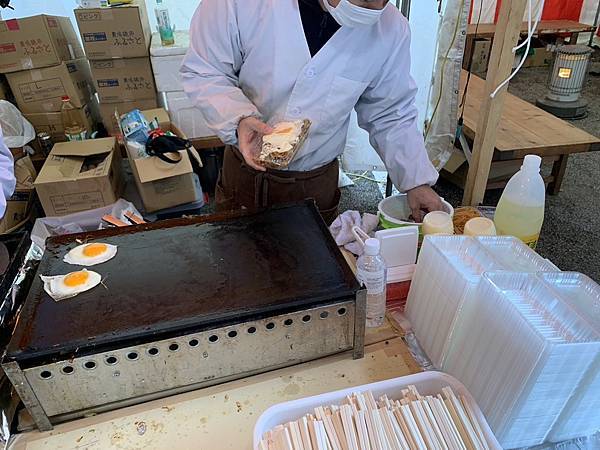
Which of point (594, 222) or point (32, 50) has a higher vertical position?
point (32, 50)

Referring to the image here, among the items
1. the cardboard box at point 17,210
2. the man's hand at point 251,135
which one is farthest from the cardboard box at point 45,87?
the man's hand at point 251,135

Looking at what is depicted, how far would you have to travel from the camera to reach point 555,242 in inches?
104

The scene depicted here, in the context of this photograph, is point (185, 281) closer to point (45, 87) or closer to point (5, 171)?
point (5, 171)

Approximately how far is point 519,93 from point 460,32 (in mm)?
2875

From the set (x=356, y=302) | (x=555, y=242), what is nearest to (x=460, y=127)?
(x=555, y=242)

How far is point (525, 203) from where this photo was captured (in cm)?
106

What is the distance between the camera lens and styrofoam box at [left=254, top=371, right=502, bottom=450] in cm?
69

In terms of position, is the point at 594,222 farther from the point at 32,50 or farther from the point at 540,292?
the point at 32,50

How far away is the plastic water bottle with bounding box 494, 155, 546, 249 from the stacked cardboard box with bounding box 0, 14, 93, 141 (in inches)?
108

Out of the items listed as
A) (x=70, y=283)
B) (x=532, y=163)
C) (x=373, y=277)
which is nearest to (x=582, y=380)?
(x=373, y=277)

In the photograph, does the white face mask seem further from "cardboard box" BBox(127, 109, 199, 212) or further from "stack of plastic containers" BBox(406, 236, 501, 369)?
"cardboard box" BBox(127, 109, 199, 212)

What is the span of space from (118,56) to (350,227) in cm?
225

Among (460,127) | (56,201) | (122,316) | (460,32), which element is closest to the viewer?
(122,316)

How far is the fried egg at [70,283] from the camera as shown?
33.2 inches
